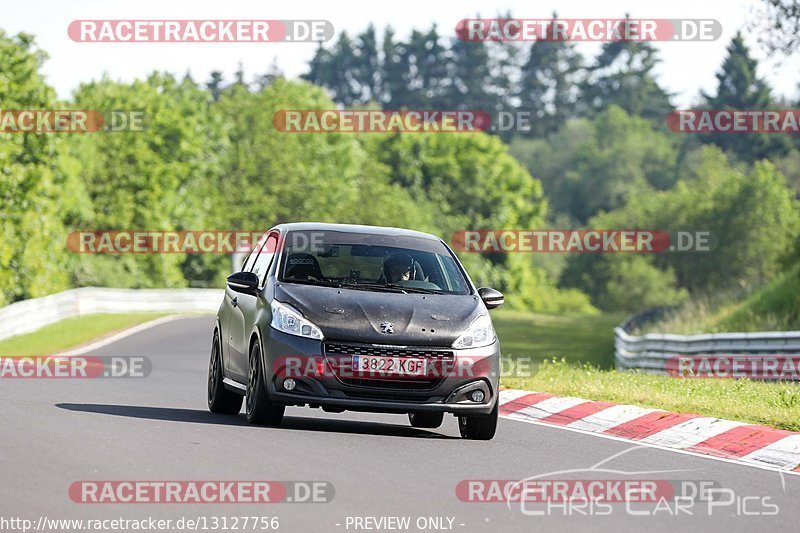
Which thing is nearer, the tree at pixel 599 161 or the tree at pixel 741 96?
the tree at pixel 741 96

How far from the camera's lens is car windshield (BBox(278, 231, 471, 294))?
14.0m

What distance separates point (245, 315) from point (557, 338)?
39703 mm

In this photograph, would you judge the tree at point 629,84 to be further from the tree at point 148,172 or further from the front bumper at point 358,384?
the front bumper at point 358,384

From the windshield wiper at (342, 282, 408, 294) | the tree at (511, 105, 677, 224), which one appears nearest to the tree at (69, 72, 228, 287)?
the tree at (511, 105, 677, 224)

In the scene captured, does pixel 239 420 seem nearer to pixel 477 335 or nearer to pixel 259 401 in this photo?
pixel 259 401

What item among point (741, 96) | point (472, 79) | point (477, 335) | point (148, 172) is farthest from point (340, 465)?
point (472, 79)

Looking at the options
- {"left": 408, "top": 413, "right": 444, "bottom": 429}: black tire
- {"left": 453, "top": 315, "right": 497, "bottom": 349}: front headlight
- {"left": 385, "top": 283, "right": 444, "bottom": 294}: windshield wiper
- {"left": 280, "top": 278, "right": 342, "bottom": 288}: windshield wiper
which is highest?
{"left": 280, "top": 278, "right": 342, "bottom": 288}: windshield wiper

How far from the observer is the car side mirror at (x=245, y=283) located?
1411 centimetres

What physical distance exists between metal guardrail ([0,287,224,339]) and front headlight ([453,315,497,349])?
97.0 feet

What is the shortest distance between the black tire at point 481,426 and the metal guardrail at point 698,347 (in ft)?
42.9

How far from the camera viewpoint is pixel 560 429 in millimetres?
14812

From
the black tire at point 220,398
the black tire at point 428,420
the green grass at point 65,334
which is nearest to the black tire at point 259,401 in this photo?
the black tire at point 220,398

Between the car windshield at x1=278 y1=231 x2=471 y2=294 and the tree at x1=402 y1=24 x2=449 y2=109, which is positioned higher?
the tree at x1=402 y1=24 x2=449 y2=109

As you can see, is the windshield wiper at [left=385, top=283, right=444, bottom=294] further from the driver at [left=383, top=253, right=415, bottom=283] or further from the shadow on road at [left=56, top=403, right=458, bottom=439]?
the shadow on road at [left=56, top=403, right=458, bottom=439]
